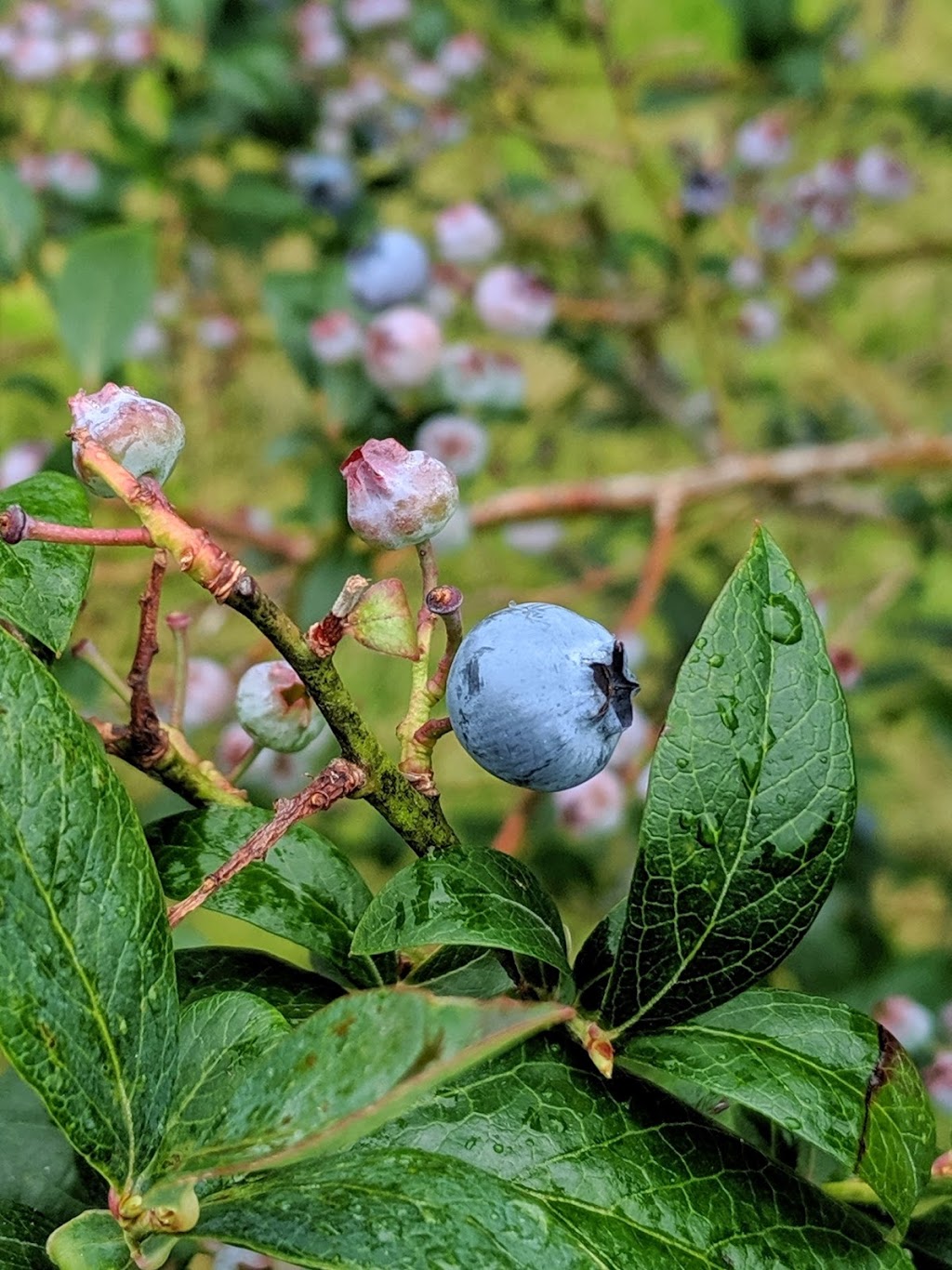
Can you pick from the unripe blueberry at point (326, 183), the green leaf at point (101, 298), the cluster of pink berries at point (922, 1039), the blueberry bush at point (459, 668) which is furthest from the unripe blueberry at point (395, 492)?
the unripe blueberry at point (326, 183)

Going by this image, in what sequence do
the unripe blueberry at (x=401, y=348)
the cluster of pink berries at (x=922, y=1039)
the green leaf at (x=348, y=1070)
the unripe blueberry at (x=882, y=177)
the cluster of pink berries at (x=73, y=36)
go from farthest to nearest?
the unripe blueberry at (x=882, y=177) → the cluster of pink berries at (x=73, y=36) → the unripe blueberry at (x=401, y=348) → the cluster of pink berries at (x=922, y=1039) → the green leaf at (x=348, y=1070)

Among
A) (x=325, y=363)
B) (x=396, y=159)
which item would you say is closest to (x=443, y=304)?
(x=325, y=363)

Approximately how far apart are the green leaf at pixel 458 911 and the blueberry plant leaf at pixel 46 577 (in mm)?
147

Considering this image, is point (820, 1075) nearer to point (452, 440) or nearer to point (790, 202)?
point (452, 440)

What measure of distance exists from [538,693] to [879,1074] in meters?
0.18

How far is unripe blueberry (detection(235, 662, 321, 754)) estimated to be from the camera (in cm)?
49

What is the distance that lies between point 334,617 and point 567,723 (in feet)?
0.32

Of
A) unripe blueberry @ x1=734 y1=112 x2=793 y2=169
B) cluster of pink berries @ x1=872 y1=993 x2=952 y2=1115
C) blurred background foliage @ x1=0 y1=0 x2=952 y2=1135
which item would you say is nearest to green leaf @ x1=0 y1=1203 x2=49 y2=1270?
blurred background foliage @ x1=0 y1=0 x2=952 y2=1135

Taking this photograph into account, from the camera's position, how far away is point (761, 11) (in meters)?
1.44

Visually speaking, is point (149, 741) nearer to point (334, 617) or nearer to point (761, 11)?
point (334, 617)

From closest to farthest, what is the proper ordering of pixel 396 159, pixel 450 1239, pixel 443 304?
pixel 450 1239
pixel 443 304
pixel 396 159

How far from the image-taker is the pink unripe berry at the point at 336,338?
1.10m

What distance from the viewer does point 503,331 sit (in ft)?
4.41

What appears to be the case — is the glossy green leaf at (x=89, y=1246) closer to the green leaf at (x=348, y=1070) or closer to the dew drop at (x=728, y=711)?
the green leaf at (x=348, y=1070)
